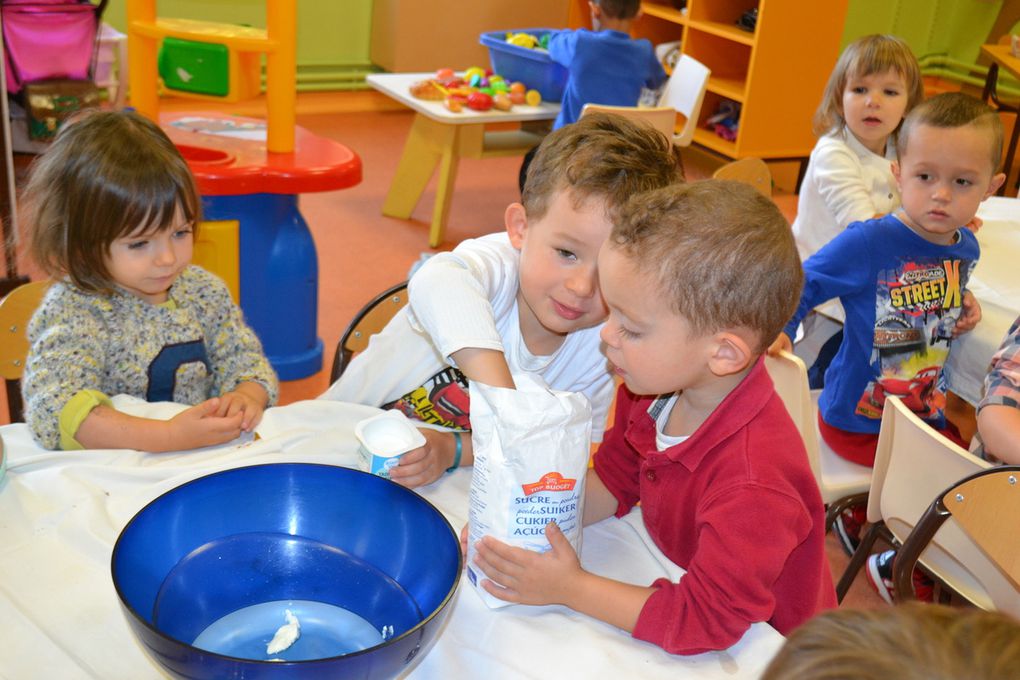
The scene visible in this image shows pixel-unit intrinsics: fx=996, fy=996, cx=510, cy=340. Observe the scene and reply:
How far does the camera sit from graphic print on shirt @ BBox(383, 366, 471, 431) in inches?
56.9

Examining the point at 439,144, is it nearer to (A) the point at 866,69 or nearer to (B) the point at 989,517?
(A) the point at 866,69

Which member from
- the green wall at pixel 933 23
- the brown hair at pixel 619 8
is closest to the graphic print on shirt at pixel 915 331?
the brown hair at pixel 619 8

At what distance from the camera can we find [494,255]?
1.33 metres

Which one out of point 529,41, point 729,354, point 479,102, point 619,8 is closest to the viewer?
point 729,354

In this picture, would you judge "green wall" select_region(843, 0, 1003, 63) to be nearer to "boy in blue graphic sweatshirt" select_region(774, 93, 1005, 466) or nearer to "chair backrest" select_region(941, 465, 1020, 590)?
"boy in blue graphic sweatshirt" select_region(774, 93, 1005, 466)

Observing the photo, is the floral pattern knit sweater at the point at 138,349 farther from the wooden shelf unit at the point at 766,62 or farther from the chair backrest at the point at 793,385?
the wooden shelf unit at the point at 766,62

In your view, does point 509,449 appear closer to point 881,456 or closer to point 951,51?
point 881,456

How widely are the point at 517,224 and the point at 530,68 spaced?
3086 mm

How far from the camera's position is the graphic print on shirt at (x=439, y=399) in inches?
56.9

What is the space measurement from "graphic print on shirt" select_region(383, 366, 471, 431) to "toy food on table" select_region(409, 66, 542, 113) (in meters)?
2.69

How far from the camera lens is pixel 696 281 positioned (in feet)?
3.27

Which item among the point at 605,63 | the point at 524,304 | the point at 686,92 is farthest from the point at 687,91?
the point at 524,304

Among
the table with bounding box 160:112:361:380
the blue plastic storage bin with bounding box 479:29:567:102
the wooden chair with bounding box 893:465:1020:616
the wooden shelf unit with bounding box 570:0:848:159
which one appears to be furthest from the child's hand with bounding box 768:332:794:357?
the wooden shelf unit with bounding box 570:0:848:159

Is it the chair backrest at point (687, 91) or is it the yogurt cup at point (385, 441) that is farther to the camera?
the chair backrest at point (687, 91)
